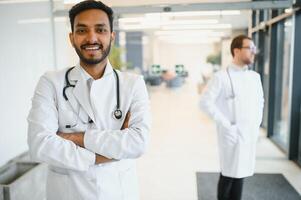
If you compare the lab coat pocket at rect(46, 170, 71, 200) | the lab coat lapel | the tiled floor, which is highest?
the lab coat lapel

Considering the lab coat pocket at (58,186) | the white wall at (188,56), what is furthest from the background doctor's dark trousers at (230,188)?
the white wall at (188,56)

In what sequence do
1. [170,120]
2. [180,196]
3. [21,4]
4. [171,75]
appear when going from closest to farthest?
[21,4] → [180,196] → [170,120] → [171,75]

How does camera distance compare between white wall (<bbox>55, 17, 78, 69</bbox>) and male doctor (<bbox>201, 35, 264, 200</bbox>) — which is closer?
male doctor (<bbox>201, 35, 264, 200</bbox>)

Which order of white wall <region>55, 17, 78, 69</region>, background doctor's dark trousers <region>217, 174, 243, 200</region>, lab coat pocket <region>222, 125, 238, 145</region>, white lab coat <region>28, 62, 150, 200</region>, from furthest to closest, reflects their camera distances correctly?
white wall <region>55, 17, 78, 69</region> < background doctor's dark trousers <region>217, 174, 243, 200</region> < lab coat pocket <region>222, 125, 238, 145</region> < white lab coat <region>28, 62, 150, 200</region>

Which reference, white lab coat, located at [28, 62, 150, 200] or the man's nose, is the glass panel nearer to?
white lab coat, located at [28, 62, 150, 200]

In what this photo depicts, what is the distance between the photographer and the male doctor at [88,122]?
1.31 metres

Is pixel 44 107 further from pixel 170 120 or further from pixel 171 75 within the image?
pixel 171 75

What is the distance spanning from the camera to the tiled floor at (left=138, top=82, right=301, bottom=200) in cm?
332

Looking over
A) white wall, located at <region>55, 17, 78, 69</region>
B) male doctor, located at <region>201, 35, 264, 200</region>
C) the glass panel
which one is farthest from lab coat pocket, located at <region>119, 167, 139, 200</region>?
the glass panel

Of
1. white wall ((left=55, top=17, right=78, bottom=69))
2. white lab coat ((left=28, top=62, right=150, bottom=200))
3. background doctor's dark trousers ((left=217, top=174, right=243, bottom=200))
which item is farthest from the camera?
white wall ((left=55, top=17, right=78, bottom=69))

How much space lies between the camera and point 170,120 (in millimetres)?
7160

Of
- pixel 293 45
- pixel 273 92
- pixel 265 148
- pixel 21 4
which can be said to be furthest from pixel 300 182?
pixel 21 4

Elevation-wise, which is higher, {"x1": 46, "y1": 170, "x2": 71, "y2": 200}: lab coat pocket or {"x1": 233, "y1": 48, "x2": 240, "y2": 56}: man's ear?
{"x1": 233, "y1": 48, "x2": 240, "y2": 56}: man's ear

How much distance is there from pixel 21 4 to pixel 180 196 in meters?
2.53
